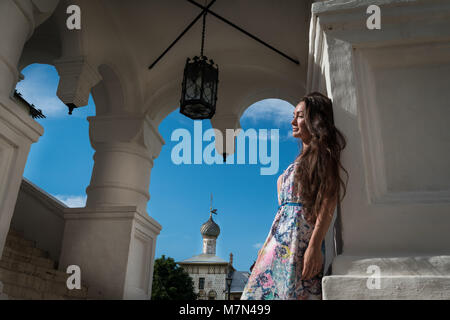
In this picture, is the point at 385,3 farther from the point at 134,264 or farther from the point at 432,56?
the point at 134,264

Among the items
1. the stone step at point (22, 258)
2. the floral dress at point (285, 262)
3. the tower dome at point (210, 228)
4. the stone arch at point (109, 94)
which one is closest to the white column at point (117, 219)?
the stone arch at point (109, 94)

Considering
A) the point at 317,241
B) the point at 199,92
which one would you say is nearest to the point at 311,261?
the point at 317,241

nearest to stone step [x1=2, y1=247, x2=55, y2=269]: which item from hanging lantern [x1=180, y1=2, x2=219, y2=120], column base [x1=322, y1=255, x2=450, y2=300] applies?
hanging lantern [x1=180, y1=2, x2=219, y2=120]

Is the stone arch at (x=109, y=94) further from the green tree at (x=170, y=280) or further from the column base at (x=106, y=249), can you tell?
the green tree at (x=170, y=280)

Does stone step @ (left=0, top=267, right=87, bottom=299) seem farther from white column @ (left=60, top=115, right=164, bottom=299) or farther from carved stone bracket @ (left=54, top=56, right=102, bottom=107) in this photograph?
carved stone bracket @ (left=54, top=56, right=102, bottom=107)

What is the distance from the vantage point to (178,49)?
6992 millimetres

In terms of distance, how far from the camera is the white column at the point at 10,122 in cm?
336

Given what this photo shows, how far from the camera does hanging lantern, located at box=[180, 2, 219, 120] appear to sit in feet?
16.4

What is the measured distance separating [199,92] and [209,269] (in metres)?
54.0

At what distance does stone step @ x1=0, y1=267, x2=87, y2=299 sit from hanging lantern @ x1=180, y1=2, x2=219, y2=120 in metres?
2.70

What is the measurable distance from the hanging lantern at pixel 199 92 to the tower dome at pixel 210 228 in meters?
54.4

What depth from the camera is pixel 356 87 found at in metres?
1.87

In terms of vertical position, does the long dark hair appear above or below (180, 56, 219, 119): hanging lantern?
below
